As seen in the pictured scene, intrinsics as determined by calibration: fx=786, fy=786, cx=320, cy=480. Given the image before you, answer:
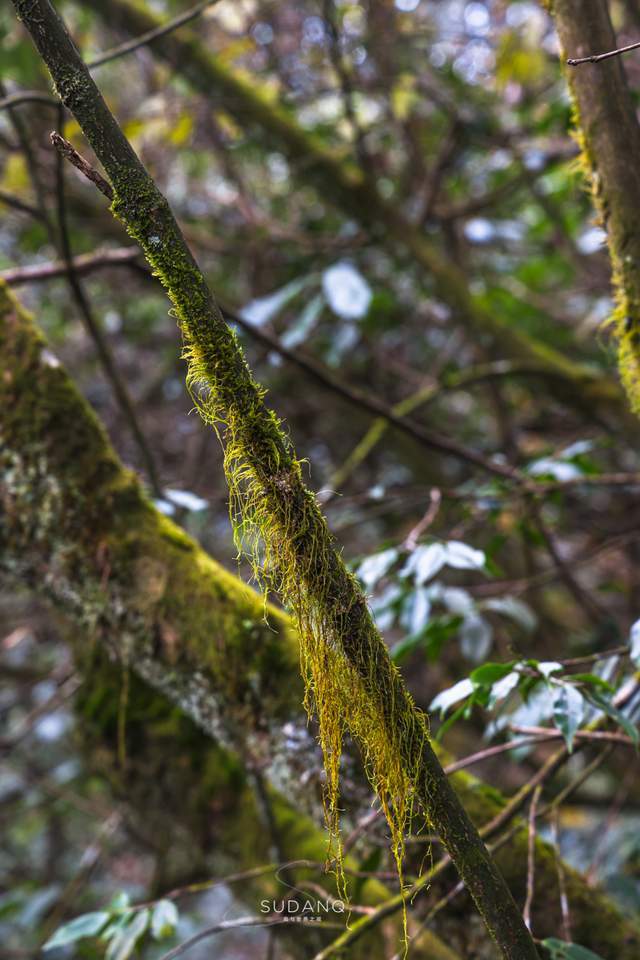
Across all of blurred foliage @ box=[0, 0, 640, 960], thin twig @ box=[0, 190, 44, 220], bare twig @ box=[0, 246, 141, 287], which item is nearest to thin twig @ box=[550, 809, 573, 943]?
blurred foliage @ box=[0, 0, 640, 960]

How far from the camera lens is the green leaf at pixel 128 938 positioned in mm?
951

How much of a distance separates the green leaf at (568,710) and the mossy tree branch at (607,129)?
0.44m

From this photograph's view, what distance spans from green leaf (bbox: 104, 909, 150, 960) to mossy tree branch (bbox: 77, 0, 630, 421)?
1502 mm

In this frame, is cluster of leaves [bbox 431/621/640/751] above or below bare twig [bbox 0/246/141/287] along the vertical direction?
below

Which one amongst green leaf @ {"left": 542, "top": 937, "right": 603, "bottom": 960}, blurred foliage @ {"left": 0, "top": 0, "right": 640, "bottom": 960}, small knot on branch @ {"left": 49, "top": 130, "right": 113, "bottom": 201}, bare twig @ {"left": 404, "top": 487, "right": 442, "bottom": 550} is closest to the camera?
small knot on branch @ {"left": 49, "top": 130, "right": 113, "bottom": 201}

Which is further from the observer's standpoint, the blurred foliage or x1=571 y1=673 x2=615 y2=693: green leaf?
the blurred foliage

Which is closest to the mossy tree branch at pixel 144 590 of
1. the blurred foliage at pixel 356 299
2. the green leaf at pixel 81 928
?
the green leaf at pixel 81 928

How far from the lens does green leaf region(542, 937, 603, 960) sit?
2.45 ft

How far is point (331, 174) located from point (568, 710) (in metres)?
1.73

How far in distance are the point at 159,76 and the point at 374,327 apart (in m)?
1.12

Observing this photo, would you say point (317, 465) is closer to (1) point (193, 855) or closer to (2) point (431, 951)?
(1) point (193, 855)

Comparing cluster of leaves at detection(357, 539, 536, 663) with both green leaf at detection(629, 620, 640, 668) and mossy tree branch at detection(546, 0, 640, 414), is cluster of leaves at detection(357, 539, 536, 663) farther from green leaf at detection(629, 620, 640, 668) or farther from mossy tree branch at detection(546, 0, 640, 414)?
mossy tree branch at detection(546, 0, 640, 414)

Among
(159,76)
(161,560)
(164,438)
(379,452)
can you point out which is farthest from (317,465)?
(161,560)

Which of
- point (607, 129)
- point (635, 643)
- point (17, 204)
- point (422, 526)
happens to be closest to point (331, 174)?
point (17, 204)
